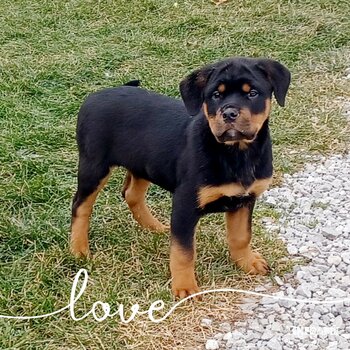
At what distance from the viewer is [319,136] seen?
5.78 metres

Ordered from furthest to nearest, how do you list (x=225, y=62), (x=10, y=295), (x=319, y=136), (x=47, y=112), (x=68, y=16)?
(x=68, y=16) → (x=47, y=112) → (x=319, y=136) → (x=10, y=295) → (x=225, y=62)

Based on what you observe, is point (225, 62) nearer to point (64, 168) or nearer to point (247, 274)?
point (247, 274)

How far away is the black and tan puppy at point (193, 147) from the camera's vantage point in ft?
11.4

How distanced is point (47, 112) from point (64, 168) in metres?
1.12

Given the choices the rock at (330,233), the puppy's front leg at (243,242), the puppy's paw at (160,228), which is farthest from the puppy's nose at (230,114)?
the rock at (330,233)

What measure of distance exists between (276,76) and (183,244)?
954 mm

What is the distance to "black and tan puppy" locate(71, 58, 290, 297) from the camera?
3473 millimetres

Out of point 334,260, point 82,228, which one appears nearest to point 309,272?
point 334,260

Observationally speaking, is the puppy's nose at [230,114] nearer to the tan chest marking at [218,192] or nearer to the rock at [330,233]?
the tan chest marking at [218,192]

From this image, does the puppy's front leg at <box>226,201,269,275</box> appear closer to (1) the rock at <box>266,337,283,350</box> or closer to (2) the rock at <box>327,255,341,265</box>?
(2) the rock at <box>327,255,341,265</box>

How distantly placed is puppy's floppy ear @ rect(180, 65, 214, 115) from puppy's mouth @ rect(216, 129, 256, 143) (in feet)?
0.77

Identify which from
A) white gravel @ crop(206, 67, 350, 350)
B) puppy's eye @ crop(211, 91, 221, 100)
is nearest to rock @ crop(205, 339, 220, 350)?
white gravel @ crop(206, 67, 350, 350)

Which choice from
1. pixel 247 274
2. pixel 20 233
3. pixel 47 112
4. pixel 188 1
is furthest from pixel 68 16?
pixel 247 274

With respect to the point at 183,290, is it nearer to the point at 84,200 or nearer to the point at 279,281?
the point at 279,281
